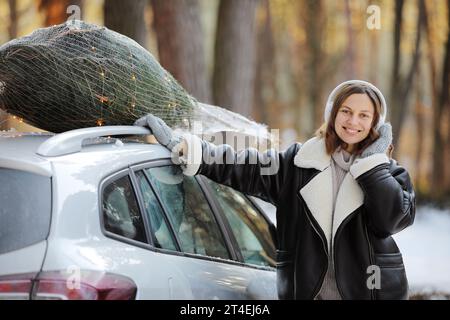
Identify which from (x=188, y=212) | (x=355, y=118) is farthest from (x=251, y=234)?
(x=355, y=118)

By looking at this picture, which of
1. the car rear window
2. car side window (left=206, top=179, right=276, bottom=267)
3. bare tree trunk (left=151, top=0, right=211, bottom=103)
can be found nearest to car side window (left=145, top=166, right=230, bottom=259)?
car side window (left=206, top=179, right=276, bottom=267)

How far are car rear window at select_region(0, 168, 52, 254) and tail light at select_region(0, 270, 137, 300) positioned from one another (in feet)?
0.50

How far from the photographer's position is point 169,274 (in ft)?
11.9

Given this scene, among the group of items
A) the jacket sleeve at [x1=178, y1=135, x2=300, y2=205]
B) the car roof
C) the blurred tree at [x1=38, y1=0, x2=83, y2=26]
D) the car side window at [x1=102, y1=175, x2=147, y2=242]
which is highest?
the blurred tree at [x1=38, y1=0, x2=83, y2=26]

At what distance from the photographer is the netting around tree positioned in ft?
13.8

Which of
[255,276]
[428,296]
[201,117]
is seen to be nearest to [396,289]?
[255,276]

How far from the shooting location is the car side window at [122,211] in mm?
3486

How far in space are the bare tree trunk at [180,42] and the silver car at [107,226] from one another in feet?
17.3

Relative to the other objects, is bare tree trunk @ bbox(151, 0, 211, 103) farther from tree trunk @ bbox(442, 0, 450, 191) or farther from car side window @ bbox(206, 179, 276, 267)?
tree trunk @ bbox(442, 0, 450, 191)

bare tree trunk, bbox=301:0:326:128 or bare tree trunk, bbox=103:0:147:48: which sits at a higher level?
bare tree trunk, bbox=301:0:326:128

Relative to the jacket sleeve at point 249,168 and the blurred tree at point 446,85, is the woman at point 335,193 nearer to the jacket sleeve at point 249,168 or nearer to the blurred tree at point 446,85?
the jacket sleeve at point 249,168

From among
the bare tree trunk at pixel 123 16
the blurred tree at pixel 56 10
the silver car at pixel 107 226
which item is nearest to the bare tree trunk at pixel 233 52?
the blurred tree at pixel 56 10

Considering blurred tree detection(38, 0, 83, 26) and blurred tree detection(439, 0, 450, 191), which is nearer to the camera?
blurred tree detection(38, 0, 83, 26)

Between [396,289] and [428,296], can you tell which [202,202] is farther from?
[428,296]
